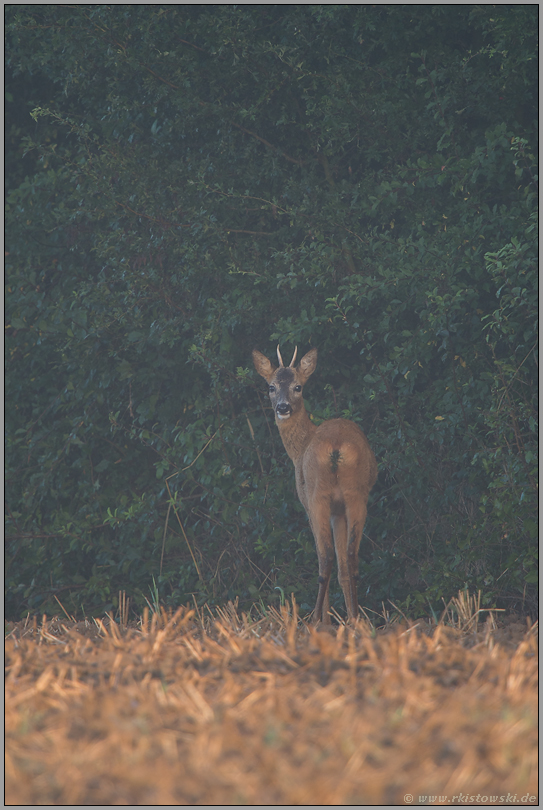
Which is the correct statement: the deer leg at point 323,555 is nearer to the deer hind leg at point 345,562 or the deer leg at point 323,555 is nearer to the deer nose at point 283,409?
the deer hind leg at point 345,562

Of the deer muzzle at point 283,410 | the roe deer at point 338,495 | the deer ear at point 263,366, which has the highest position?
the deer ear at point 263,366

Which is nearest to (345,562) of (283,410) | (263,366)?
(283,410)

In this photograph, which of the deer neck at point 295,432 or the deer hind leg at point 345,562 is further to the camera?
the deer neck at point 295,432

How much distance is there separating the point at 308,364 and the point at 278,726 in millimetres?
4496

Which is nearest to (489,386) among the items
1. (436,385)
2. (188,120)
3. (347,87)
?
(436,385)

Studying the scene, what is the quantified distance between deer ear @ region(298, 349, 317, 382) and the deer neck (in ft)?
1.18

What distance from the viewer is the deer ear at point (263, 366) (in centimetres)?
667

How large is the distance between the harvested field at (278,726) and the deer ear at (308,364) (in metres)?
3.34

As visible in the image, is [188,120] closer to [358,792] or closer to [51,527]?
[51,527]

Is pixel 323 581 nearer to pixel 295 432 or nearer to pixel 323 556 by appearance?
pixel 323 556

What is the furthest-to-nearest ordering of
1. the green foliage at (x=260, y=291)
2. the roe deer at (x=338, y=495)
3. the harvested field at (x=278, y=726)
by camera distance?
the green foliage at (x=260, y=291) → the roe deer at (x=338, y=495) → the harvested field at (x=278, y=726)

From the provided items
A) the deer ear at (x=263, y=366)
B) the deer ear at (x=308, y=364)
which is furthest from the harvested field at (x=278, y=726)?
the deer ear at (x=263, y=366)

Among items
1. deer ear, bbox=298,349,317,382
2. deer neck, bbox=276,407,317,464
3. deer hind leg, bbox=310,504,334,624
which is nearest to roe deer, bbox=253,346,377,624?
deer hind leg, bbox=310,504,334,624

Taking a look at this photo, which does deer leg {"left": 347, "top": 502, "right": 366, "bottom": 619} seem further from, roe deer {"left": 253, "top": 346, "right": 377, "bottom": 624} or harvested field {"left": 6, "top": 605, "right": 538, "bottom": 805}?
harvested field {"left": 6, "top": 605, "right": 538, "bottom": 805}
